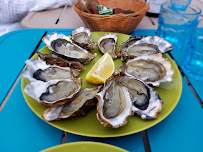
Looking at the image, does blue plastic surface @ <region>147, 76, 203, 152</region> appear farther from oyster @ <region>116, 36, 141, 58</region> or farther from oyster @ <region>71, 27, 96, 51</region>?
oyster @ <region>71, 27, 96, 51</region>

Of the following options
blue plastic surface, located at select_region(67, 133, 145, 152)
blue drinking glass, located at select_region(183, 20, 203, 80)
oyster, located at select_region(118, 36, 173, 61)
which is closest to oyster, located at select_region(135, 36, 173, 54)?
oyster, located at select_region(118, 36, 173, 61)

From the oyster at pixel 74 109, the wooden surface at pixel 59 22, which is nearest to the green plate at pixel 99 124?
the oyster at pixel 74 109

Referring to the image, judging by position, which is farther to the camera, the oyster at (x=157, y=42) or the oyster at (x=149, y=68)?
the oyster at (x=157, y=42)

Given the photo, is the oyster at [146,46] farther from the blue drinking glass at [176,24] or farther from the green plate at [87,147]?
the green plate at [87,147]

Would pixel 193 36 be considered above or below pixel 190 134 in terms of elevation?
above

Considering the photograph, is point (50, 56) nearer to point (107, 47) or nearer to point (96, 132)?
point (107, 47)

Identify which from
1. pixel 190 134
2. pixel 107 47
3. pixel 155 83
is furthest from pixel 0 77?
pixel 190 134
